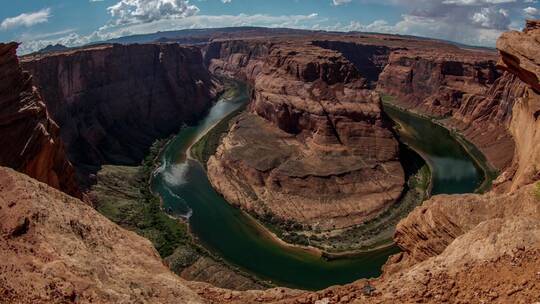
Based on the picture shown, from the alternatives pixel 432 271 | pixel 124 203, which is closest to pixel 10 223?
pixel 432 271

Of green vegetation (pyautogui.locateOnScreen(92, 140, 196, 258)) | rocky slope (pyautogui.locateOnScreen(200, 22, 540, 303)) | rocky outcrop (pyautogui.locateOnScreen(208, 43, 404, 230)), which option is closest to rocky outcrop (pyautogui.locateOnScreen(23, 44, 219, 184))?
green vegetation (pyautogui.locateOnScreen(92, 140, 196, 258))

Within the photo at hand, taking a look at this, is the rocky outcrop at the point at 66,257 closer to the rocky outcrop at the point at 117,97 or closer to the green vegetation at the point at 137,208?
the green vegetation at the point at 137,208

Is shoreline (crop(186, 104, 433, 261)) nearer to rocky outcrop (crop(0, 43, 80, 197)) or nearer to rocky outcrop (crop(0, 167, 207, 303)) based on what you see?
rocky outcrop (crop(0, 43, 80, 197))

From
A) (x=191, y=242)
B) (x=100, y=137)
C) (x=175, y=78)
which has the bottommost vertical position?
(x=191, y=242)

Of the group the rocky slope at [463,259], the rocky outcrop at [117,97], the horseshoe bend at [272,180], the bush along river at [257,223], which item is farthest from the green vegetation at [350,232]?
the rocky outcrop at [117,97]

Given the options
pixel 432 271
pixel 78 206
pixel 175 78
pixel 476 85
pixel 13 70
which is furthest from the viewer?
pixel 175 78

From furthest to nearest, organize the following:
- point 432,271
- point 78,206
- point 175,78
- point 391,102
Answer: point 391,102
point 175,78
point 78,206
point 432,271

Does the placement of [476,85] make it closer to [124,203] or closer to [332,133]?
[332,133]
